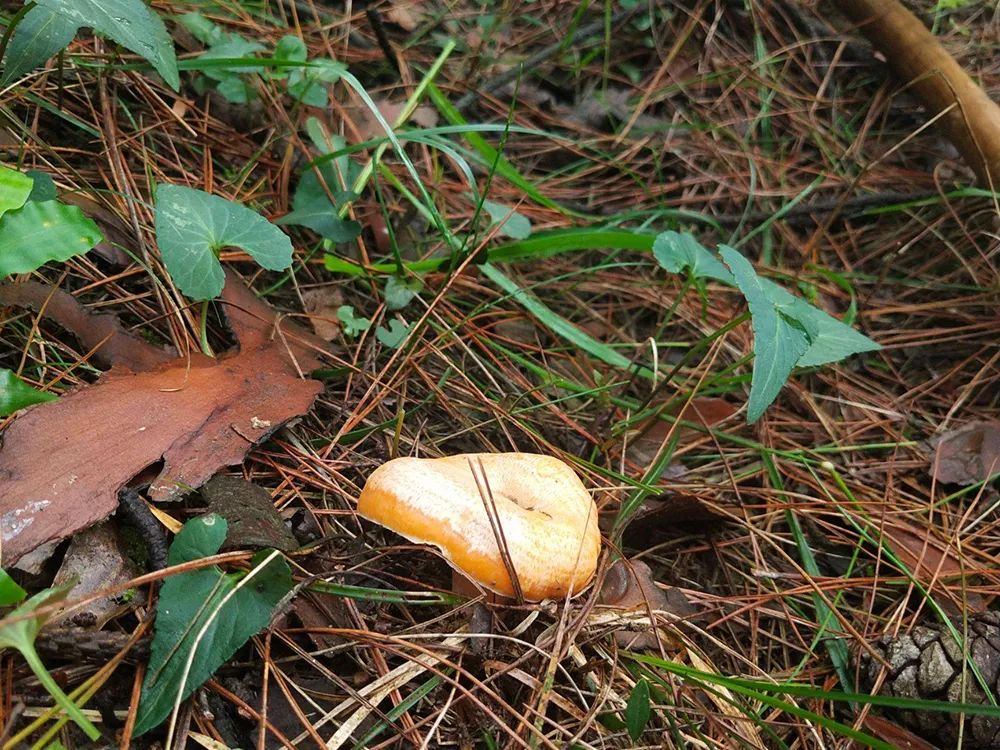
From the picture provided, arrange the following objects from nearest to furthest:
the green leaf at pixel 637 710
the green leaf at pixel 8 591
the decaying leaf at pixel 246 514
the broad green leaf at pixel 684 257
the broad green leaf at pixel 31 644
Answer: the broad green leaf at pixel 31 644
the green leaf at pixel 8 591
the green leaf at pixel 637 710
the decaying leaf at pixel 246 514
the broad green leaf at pixel 684 257

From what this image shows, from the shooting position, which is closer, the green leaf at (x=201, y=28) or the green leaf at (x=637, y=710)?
the green leaf at (x=637, y=710)

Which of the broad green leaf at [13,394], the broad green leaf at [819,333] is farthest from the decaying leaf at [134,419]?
the broad green leaf at [819,333]

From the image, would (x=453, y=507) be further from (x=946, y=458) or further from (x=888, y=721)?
(x=946, y=458)

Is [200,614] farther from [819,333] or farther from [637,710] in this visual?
[819,333]

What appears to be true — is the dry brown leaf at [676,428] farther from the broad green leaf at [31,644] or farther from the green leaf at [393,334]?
the broad green leaf at [31,644]

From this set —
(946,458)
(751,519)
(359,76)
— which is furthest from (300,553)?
(359,76)

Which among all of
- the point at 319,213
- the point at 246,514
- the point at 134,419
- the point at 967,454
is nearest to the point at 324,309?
the point at 319,213
